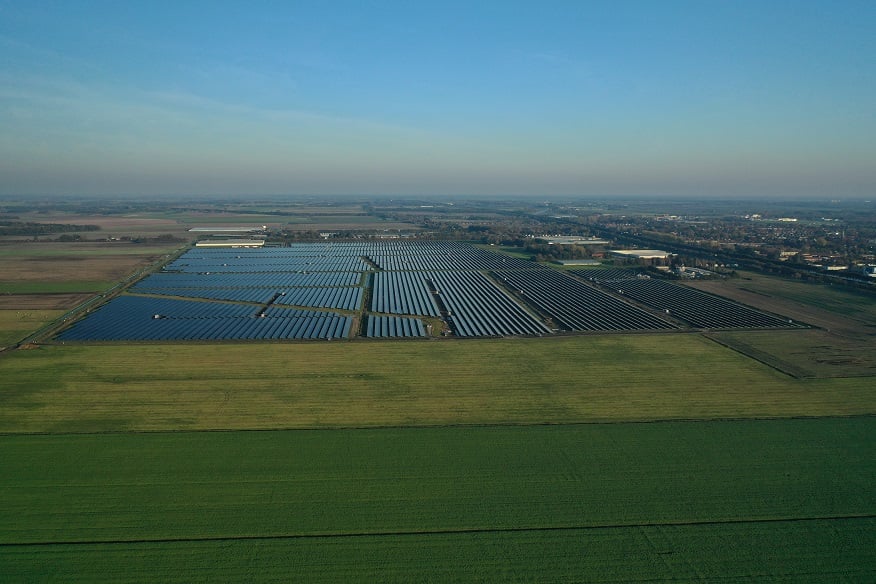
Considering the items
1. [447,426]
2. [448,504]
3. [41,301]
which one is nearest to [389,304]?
[447,426]

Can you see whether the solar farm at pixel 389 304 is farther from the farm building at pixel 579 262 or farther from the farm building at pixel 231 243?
the farm building at pixel 231 243

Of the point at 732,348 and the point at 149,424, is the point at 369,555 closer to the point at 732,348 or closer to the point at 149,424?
the point at 149,424

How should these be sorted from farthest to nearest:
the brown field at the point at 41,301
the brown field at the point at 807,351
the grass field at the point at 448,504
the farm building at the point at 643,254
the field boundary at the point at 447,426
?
the farm building at the point at 643,254 < the brown field at the point at 41,301 < the brown field at the point at 807,351 < the field boundary at the point at 447,426 < the grass field at the point at 448,504

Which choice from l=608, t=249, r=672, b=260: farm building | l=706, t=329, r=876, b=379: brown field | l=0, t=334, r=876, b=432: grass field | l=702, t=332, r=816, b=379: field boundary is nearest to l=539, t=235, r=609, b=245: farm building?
l=608, t=249, r=672, b=260: farm building

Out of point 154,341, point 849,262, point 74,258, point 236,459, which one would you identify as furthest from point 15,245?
point 849,262

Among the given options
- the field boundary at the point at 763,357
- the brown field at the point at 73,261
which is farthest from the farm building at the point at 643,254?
the brown field at the point at 73,261
